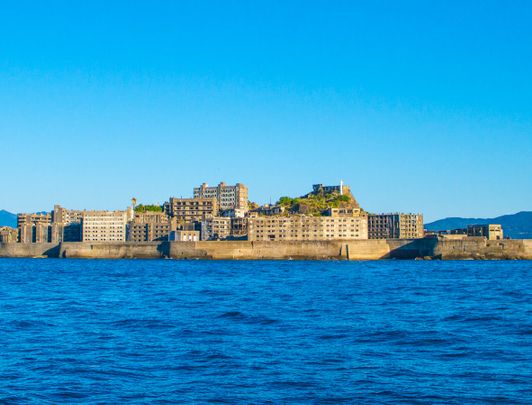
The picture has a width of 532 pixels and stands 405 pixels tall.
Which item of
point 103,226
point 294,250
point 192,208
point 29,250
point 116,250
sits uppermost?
point 192,208

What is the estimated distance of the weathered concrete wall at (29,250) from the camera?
159875mm

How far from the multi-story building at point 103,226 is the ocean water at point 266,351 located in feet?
451

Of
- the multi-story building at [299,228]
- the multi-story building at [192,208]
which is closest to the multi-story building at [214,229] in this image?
the multi-story building at [192,208]

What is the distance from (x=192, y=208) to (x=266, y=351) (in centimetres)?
16077

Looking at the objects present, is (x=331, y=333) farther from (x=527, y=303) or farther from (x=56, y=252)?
(x=56, y=252)

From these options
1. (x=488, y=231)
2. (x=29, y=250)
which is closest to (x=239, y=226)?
(x=29, y=250)

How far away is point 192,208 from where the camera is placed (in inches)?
7254

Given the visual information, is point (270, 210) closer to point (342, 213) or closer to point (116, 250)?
point (342, 213)

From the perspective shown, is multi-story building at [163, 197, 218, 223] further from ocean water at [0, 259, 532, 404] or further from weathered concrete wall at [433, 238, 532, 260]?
ocean water at [0, 259, 532, 404]

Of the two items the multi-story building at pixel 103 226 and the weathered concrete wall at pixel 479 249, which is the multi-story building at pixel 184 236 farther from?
the weathered concrete wall at pixel 479 249

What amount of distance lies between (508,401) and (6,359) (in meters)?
15.4

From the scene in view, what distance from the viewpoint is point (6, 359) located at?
23281 millimetres

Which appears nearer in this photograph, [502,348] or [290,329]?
[502,348]

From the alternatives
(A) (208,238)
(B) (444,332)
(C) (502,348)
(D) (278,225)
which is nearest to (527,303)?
(B) (444,332)
